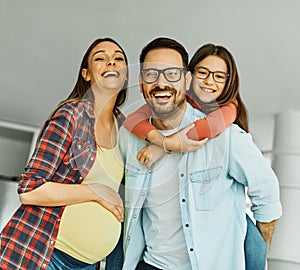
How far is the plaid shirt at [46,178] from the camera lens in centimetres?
93

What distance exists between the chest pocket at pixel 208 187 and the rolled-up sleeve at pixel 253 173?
3 centimetres

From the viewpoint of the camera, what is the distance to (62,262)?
3.11 feet

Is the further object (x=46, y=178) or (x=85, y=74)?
(x=85, y=74)

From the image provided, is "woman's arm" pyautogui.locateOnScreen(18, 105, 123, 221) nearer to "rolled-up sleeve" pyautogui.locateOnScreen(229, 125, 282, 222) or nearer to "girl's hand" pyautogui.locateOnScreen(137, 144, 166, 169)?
"girl's hand" pyautogui.locateOnScreen(137, 144, 166, 169)

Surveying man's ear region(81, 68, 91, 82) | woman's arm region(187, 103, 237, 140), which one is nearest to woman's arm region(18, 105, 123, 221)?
man's ear region(81, 68, 91, 82)

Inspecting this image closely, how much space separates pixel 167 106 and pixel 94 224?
0.27 meters

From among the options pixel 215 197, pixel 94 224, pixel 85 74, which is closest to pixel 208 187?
pixel 215 197

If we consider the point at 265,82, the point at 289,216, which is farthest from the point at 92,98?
the point at 289,216

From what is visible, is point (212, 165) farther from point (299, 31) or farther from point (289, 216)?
point (289, 216)

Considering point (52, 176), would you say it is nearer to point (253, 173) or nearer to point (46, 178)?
point (46, 178)

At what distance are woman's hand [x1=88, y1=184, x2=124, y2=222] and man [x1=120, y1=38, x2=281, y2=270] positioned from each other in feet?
0.06

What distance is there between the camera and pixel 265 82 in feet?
6.56

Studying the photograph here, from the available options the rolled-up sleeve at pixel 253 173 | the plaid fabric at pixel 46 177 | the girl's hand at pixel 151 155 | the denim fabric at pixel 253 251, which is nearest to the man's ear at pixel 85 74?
the plaid fabric at pixel 46 177

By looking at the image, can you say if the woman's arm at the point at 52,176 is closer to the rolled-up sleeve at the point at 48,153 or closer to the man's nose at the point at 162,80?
the rolled-up sleeve at the point at 48,153
